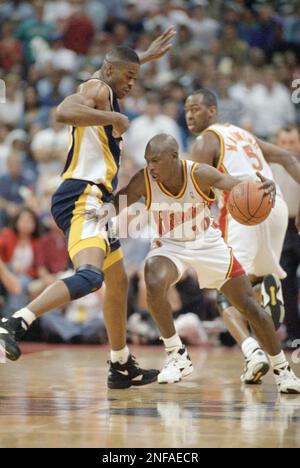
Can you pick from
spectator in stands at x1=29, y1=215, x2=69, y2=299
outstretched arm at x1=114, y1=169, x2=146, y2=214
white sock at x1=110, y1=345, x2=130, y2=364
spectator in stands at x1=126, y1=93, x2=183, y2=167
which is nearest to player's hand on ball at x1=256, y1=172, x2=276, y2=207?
outstretched arm at x1=114, y1=169, x2=146, y2=214

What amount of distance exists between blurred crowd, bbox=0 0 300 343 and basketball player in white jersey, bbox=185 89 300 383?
259cm

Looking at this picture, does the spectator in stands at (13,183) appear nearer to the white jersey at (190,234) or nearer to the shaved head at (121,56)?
the white jersey at (190,234)

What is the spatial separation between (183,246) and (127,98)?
7194 millimetres

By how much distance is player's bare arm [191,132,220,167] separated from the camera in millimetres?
6543

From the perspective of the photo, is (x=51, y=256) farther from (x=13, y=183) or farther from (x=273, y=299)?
(x=273, y=299)

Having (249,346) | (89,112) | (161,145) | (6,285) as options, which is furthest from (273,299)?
(6,285)

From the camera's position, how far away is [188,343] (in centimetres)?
938

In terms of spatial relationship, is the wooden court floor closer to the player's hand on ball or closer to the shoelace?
the shoelace

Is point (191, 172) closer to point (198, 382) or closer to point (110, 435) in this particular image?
point (198, 382)

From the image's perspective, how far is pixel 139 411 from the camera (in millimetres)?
4773

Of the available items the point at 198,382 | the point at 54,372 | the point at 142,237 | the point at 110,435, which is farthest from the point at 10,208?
the point at 110,435

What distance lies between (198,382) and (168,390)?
1.70 ft

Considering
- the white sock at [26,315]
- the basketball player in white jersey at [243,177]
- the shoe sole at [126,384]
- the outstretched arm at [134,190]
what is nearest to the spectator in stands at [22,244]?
the basketball player in white jersey at [243,177]
